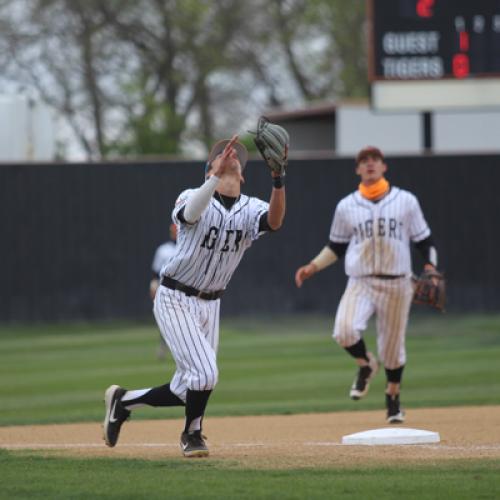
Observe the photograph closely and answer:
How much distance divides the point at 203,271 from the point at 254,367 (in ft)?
27.8

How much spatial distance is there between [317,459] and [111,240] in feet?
51.6

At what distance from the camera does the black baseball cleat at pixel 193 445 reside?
7367 millimetres

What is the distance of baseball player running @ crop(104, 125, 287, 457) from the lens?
727 centimetres

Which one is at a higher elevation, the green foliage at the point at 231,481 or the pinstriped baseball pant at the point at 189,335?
the pinstriped baseball pant at the point at 189,335

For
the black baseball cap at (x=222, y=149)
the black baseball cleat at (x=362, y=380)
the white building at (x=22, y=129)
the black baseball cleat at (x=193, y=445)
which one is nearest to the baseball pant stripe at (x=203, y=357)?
the black baseball cleat at (x=193, y=445)

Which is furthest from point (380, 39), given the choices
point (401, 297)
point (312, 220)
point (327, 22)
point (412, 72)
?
point (327, 22)

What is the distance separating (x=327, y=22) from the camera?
1590 inches

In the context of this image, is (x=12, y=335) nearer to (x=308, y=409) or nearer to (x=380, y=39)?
(x=380, y=39)

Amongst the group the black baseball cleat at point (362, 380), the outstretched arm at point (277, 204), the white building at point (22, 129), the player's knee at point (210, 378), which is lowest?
the black baseball cleat at point (362, 380)

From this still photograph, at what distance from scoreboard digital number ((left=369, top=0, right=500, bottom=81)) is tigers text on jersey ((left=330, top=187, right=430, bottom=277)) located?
928 centimetres

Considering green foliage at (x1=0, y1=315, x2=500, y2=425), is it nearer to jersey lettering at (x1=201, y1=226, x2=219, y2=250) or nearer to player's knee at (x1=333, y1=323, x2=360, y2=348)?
player's knee at (x1=333, y1=323, x2=360, y2=348)

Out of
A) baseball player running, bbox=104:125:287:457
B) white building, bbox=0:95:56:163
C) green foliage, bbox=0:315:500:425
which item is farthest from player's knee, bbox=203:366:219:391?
white building, bbox=0:95:56:163

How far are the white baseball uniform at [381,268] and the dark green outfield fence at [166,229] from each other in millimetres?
12542

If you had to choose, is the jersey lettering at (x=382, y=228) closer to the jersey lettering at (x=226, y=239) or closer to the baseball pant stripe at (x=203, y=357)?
the jersey lettering at (x=226, y=239)
